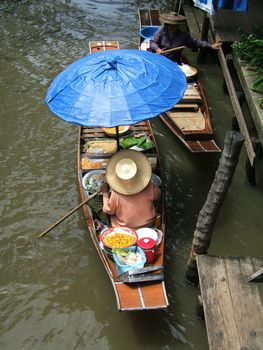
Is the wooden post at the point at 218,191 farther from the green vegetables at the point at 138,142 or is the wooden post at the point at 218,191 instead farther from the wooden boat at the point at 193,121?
the green vegetables at the point at 138,142

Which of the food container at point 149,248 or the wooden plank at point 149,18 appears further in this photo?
the wooden plank at point 149,18

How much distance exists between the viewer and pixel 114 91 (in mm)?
5602

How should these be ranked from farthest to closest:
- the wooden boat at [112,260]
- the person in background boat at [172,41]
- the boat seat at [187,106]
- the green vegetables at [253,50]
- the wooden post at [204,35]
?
the wooden post at [204,35]
the person in background boat at [172,41]
the boat seat at [187,106]
the green vegetables at [253,50]
the wooden boat at [112,260]

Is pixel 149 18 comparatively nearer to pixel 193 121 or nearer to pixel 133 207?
pixel 193 121

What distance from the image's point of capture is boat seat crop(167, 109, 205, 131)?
8.09 meters

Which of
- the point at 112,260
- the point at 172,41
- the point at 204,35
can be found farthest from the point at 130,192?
the point at 204,35

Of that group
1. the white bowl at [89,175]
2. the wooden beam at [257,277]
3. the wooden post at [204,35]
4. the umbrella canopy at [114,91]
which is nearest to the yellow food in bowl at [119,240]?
the white bowl at [89,175]

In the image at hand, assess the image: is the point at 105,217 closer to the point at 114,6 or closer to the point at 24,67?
the point at 24,67

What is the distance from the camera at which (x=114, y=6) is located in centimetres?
1423

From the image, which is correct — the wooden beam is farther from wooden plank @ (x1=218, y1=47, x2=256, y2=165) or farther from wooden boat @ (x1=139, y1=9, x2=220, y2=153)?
wooden boat @ (x1=139, y1=9, x2=220, y2=153)

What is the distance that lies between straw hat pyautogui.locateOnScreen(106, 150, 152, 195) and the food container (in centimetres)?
72

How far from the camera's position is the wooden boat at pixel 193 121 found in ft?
24.8

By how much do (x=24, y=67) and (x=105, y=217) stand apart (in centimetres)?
630

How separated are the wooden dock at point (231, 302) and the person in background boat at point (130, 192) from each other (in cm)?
117
